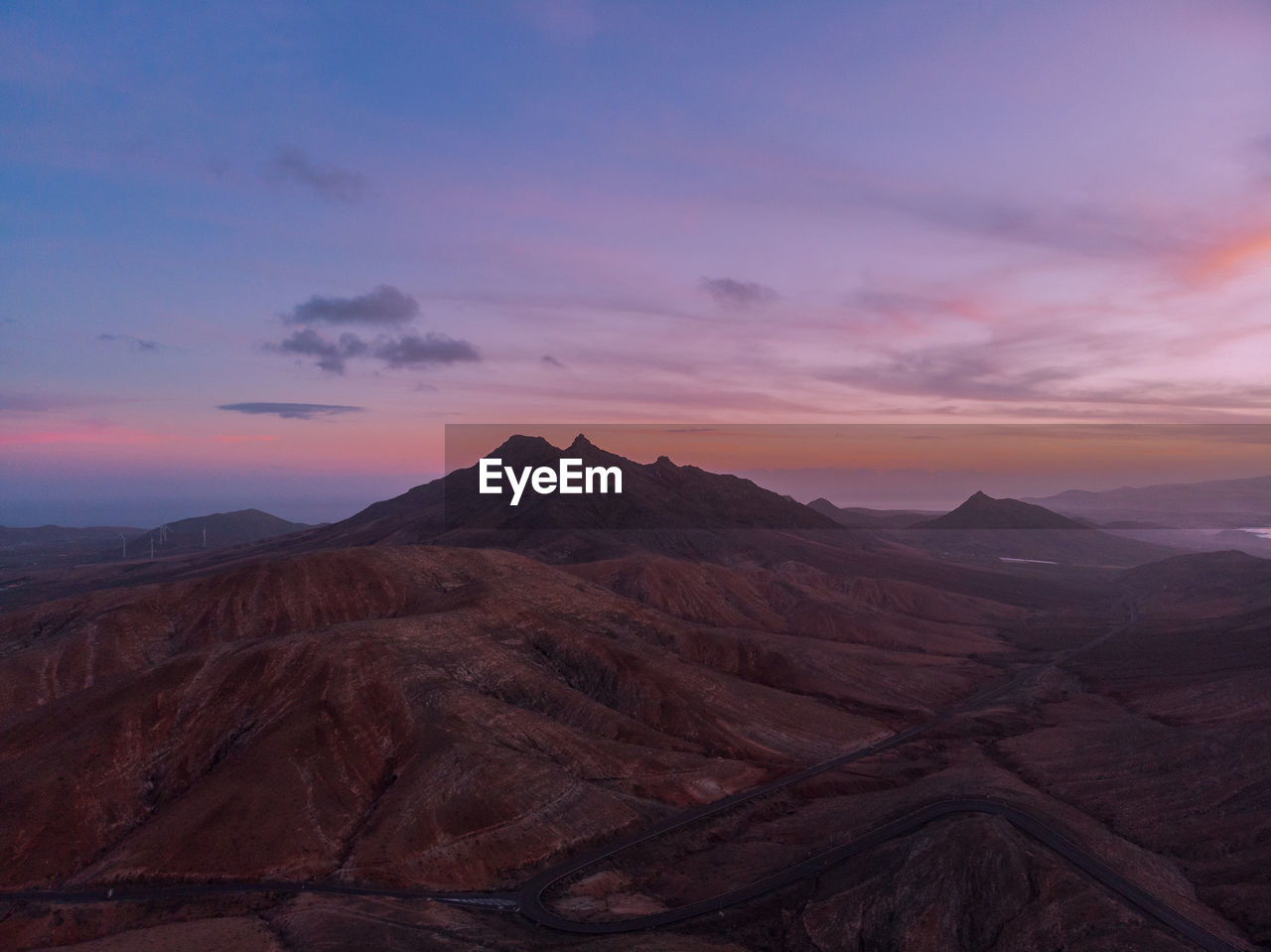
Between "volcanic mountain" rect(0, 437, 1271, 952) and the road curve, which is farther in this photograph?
"volcanic mountain" rect(0, 437, 1271, 952)

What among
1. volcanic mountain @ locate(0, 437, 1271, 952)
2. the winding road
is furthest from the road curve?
volcanic mountain @ locate(0, 437, 1271, 952)

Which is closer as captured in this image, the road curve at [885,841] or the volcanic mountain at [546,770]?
the road curve at [885,841]

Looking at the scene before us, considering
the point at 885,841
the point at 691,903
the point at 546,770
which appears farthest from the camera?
the point at 546,770

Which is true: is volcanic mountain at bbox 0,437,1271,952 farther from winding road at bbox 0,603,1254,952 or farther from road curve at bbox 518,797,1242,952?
road curve at bbox 518,797,1242,952

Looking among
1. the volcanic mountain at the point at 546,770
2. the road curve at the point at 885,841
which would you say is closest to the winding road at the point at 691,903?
the road curve at the point at 885,841

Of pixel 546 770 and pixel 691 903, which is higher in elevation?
pixel 546 770

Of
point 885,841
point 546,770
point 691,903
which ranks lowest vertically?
point 691,903

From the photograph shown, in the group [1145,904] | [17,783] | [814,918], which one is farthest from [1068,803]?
[17,783]

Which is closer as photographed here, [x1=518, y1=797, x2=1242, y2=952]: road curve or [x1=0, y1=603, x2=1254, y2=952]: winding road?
[x1=518, y1=797, x2=1242, y2=952]: road curve

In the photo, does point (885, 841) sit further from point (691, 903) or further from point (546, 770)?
point (546, 770)

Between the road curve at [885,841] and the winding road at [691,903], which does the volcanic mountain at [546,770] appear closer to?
the winding road at [691,903]

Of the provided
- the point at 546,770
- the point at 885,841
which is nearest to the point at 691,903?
the point at 885,841
